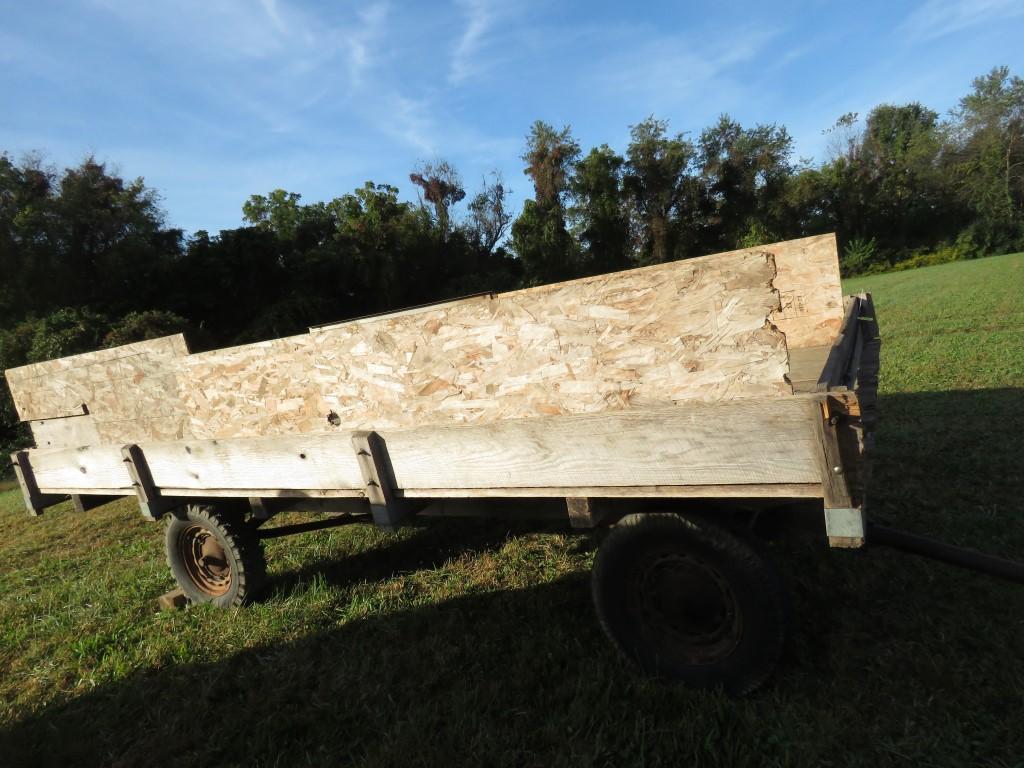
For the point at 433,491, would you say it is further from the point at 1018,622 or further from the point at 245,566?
the point at 1018,622

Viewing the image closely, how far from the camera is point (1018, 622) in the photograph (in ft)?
8.05

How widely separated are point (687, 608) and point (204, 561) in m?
3.32

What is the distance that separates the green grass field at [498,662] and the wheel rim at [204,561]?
0.18m

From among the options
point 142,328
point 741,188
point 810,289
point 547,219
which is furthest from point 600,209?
point 810,289

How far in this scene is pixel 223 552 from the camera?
3.65 m

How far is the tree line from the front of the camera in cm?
1731

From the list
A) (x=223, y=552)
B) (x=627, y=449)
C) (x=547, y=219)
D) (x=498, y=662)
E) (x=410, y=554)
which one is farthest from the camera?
(x=547, y=219)

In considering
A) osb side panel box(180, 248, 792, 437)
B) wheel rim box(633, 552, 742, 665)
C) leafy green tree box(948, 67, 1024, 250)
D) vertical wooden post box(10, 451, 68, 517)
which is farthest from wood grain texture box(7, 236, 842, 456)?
leafy green tree box(948, 67, 1024, 250)

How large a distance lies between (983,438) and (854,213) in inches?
1948

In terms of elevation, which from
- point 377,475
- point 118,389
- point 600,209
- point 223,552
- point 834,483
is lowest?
point 223,552

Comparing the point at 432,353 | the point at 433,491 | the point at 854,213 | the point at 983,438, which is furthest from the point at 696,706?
the point at 854,213

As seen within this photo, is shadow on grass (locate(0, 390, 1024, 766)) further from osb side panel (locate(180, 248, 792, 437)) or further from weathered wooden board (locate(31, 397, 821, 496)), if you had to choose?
osb side panel (locate(180, 248, 792, 437))

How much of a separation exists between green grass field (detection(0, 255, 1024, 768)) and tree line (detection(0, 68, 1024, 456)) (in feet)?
41.9

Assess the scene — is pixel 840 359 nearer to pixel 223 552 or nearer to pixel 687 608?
pixel 687 608
